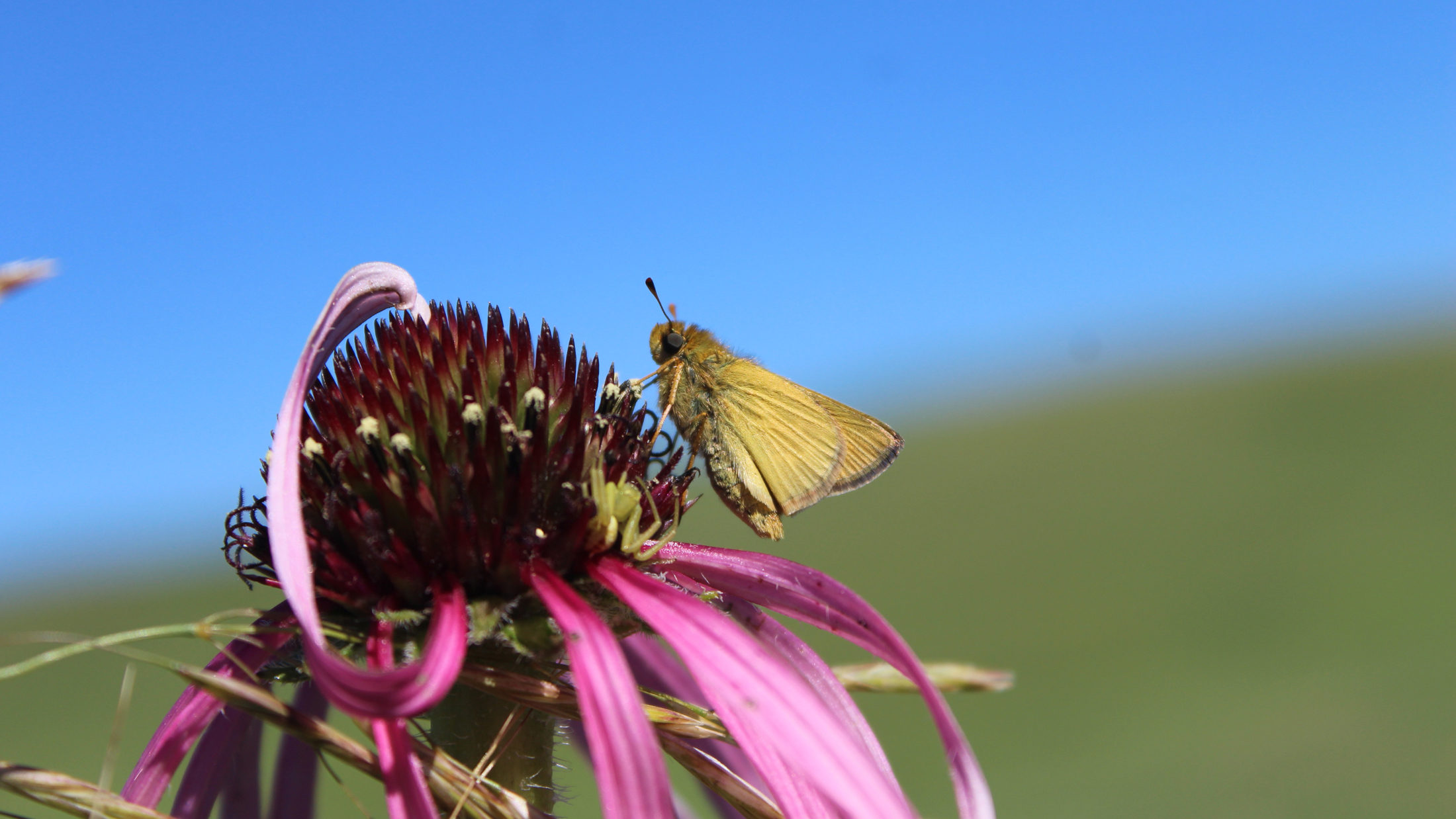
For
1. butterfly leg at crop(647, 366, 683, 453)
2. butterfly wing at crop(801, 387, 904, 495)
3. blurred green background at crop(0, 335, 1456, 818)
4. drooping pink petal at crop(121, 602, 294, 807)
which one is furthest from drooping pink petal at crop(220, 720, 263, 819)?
blurred green background at crop(0, 335, 1456, 818)

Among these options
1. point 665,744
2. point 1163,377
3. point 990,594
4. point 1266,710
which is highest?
point 1163,377

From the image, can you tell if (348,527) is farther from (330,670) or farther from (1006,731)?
(1006,731)

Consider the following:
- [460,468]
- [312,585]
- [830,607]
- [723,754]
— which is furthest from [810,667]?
[312,585]

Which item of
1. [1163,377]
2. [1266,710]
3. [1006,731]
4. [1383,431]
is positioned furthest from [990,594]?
[1163,377]

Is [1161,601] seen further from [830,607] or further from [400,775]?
[400,775]

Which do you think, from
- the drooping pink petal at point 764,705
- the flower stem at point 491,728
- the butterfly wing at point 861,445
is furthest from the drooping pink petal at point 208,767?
the butterfly wing at point 861,445

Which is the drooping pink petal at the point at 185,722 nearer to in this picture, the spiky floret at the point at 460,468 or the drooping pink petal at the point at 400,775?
the spiky floret at the point at 460,468
